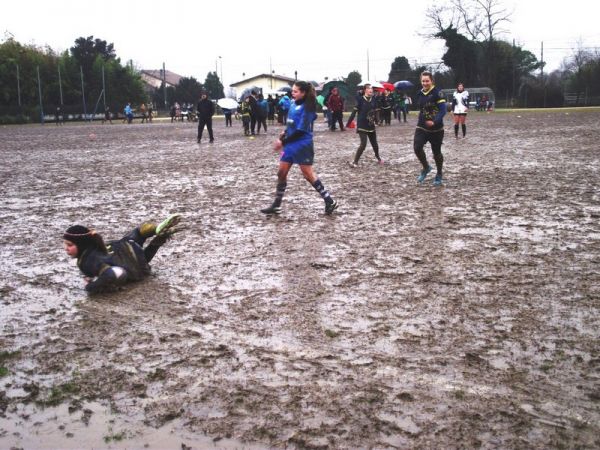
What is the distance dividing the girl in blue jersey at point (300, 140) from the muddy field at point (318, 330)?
1.03 ft

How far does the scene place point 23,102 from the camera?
5306 centimetres

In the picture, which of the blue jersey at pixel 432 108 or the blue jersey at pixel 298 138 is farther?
the blue jersey at pixel 432 108

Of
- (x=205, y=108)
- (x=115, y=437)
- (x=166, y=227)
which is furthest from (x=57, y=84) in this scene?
(x=115, y=437)

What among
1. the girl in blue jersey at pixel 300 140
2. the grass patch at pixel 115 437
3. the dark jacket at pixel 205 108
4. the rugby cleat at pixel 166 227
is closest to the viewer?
the grass patch at pixel 115 437

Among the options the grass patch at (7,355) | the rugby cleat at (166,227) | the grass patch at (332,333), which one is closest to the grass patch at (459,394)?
the grass patch at (332,333)

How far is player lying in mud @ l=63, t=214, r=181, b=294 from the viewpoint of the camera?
4809 mm

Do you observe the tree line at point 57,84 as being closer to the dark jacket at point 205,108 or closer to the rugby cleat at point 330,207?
the dark jacket at point 205,108

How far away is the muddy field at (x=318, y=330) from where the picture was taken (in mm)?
2834

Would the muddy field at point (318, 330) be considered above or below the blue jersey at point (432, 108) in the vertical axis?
below

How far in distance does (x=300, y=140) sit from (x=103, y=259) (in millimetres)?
3583

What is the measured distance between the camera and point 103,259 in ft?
16.0

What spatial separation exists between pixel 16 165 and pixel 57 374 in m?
13.0

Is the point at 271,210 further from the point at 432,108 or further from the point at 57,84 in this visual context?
the point at 57,84

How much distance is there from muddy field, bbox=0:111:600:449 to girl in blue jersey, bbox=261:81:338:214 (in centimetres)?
31
